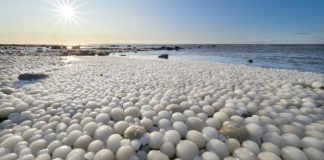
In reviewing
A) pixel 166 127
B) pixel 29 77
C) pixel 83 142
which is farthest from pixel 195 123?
pixel 29 77

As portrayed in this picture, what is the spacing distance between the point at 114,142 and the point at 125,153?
0.25 m

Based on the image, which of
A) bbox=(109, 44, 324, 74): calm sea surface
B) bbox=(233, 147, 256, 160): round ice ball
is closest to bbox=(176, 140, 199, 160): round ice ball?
bbox=(233, 147, 256, 160): round ice ball

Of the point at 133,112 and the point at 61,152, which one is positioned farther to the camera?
the point at 133,112

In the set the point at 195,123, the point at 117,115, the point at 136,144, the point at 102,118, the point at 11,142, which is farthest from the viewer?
the point at 117,115

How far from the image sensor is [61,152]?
224cm

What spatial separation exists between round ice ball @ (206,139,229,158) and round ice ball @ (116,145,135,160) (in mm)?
758

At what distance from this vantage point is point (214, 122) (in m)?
2.80

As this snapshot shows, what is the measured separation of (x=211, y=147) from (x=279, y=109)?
154 cm

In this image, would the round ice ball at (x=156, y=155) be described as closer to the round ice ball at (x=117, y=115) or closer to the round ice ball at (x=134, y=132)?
the round ice ball at (x=134, y=132)

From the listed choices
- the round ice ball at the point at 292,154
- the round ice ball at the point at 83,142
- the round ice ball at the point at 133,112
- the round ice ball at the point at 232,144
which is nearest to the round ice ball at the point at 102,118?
the round ice ball at the point at 133,112

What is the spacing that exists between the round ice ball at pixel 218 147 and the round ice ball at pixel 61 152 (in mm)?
1382

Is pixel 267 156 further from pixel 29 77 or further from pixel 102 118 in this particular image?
pixel 29 77

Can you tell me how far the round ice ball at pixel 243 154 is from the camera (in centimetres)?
210

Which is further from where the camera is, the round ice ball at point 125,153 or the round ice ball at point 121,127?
the round ice ball at point 121,127
